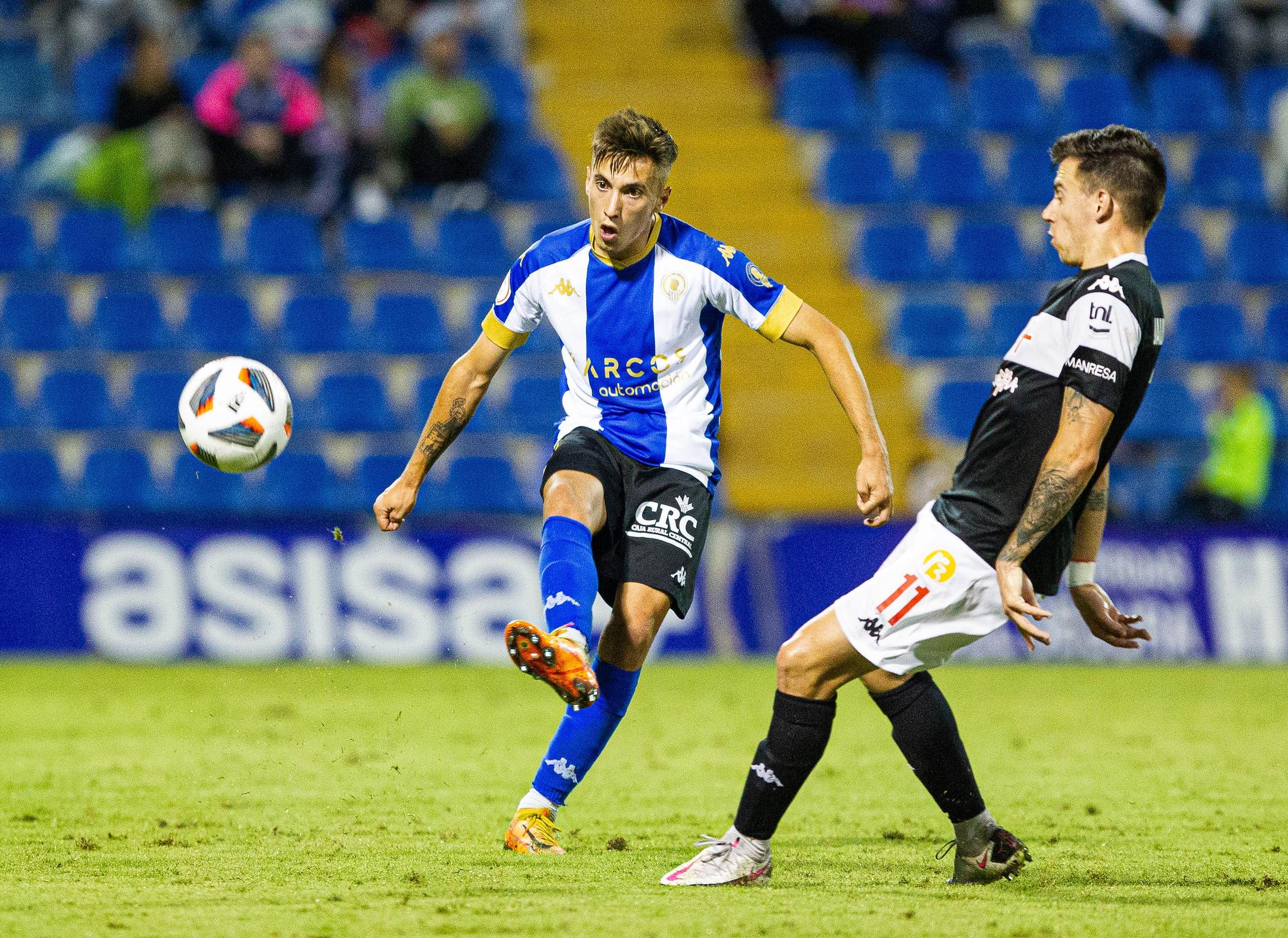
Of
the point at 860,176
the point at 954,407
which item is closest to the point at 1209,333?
the point at 954,407

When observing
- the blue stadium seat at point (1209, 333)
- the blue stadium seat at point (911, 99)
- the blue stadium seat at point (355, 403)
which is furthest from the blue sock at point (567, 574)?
the blue stadium seat at point (911, 99)

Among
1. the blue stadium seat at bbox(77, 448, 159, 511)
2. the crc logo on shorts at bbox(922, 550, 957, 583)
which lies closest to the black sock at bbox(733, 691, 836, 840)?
the crc logo on shorts at bbox(922, 550, 957, 583)

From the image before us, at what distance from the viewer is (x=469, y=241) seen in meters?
15.3

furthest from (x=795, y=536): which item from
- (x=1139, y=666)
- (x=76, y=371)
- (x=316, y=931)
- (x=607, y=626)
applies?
(x=316, y=931)

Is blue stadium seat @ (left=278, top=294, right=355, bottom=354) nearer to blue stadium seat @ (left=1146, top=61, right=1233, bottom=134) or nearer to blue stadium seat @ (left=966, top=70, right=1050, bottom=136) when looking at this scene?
blue stadium seat @ (left=966, top=70, right=1050, bottom=136)

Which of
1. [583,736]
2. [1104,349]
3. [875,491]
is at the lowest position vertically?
[583,736]

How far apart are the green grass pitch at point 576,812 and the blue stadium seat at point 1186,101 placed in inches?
326

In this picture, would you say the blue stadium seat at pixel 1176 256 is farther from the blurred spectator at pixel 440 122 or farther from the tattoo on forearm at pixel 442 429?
the tattoo on forearm at pixel 442 429

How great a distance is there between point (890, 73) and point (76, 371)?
8.69 metres

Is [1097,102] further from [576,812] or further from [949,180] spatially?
[576,812]

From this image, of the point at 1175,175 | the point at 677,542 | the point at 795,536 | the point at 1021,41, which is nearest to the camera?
the point at 677,542

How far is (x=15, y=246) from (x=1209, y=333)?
10961 mm

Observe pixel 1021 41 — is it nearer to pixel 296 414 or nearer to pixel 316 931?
pixel 296 414

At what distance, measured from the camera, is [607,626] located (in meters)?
5.70
